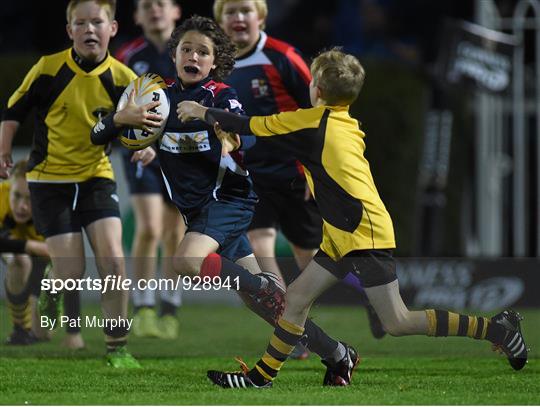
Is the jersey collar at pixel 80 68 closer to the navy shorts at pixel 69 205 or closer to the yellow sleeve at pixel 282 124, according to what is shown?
the navy shorts at pixel 69 205

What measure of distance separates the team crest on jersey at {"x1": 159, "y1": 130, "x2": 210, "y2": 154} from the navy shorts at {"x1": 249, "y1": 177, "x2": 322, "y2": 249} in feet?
4.80

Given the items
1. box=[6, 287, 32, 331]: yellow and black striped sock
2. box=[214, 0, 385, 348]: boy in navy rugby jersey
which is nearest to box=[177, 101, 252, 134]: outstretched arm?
box=[214, 0, 385, 348]: boy in navy rugby jersey

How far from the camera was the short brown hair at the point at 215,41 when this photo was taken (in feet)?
24.7

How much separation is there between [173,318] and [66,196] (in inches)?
82.2

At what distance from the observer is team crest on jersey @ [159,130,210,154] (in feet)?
24.3

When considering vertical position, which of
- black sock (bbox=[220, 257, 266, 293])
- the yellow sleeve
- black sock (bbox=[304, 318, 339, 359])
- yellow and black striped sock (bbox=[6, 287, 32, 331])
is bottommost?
yellow and black striped sock (bbox=[6, 287, 32, 331])

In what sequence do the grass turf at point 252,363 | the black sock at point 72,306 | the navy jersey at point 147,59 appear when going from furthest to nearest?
the navy jersey at point 147,59 → the black sock at point 72,306 → the grass turf at point 252,363

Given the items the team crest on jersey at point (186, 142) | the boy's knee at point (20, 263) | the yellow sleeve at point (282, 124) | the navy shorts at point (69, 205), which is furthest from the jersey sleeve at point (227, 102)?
the boy's knee at point (20, 263)

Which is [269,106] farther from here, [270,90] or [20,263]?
[20,263]

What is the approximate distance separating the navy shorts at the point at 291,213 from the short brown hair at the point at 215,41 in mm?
1380

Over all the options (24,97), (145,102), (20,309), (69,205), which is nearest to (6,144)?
(24,97)

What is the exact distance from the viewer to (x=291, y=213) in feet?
29.2

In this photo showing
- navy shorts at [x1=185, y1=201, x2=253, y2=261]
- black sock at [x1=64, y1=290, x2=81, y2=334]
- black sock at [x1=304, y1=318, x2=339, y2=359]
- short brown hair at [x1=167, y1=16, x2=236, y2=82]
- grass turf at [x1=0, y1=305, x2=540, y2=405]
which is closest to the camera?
grass turf at [x1=0, y1=305, x2=540, y2=405]

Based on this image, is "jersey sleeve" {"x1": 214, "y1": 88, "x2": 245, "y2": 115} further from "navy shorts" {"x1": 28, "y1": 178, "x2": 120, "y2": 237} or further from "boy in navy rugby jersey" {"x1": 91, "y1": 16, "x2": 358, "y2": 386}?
"navy shorts" {"x1": 28, "y1": 178, "x2": 120, "y2": 237}
